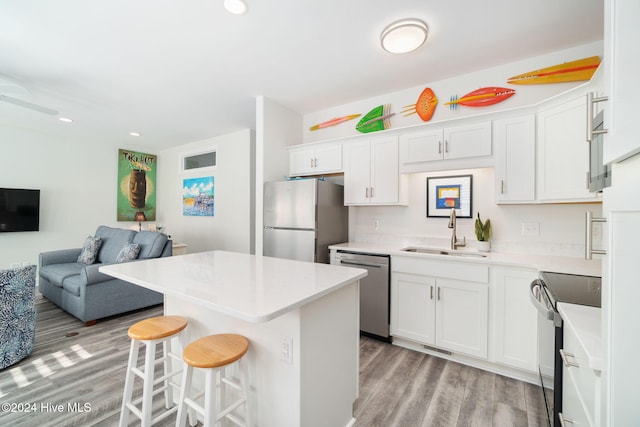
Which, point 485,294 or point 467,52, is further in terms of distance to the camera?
point 467,52

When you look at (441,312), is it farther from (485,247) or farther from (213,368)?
(213,368)

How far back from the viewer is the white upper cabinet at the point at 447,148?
96.1 inches

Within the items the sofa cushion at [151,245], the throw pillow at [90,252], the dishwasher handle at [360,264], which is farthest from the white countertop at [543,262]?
the throw pillow at [90,252]

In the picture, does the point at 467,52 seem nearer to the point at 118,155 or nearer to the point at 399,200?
the point at 399,200

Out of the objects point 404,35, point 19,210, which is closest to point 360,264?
point 404,35

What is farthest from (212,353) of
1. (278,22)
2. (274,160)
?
(274,160)

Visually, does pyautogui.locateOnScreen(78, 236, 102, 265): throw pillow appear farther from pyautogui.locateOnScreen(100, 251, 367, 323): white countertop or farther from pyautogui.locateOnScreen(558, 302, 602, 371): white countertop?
pyautogui.locateOnScreen(558, 302, 602, 371): white countertop

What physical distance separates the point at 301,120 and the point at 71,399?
3669mm

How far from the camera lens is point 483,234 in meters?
2.62

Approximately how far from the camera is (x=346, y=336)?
161cm

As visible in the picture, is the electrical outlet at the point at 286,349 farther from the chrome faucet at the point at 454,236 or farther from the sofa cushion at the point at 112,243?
the sofa cushion at the point at 112,243

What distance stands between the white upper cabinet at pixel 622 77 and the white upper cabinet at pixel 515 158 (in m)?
1.76

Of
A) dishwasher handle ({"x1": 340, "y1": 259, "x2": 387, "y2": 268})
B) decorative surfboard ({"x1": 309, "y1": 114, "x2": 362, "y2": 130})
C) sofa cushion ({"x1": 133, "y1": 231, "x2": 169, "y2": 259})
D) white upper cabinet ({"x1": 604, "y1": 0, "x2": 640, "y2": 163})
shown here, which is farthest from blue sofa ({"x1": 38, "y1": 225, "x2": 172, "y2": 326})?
white upper cabinet ({"x1": 604, "y1": 0, "x2": 640, "y2": 163})

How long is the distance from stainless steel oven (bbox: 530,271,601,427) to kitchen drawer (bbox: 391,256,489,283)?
0.50 meters
